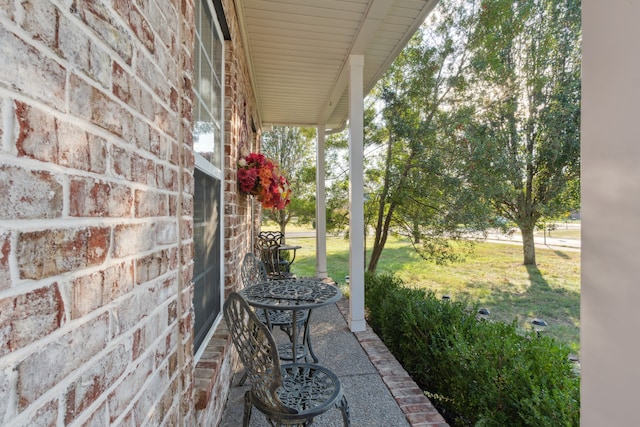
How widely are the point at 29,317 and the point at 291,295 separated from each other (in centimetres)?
186

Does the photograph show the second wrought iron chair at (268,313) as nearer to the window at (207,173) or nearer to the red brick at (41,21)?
the window at (207,173)

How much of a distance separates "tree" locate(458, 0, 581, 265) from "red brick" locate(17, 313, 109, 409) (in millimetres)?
4977

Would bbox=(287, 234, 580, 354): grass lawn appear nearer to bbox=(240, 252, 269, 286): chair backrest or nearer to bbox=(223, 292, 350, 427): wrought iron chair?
bbox=(240, 252, 269, 286): chair backrest

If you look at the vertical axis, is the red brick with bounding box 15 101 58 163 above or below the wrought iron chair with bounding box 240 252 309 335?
above

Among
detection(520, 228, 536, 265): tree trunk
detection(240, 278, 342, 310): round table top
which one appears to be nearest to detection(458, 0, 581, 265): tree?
detection(520, 228, 536, 265): tree trunk

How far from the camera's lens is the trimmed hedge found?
1621 millimetres

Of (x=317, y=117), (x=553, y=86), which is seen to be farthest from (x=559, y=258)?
(x=317, y=117)

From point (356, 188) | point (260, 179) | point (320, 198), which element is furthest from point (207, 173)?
point (320, 198)

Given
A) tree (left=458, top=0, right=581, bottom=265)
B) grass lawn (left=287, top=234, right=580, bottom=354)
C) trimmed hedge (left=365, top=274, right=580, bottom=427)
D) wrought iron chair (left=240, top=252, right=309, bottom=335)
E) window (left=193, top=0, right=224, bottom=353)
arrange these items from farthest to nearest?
grass lawn (left=287, top=234, right=580, bottom=354), tree (left=458, top=0, right=581, bottom=265), wrought iron chair (left=240, top=252, right=309, bottom=335), window (left=193, top=0, right=224, bottom=353), trimmed hedge (left=365, top=274, right=580, bottom=427)

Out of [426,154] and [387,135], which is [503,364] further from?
[387,135]

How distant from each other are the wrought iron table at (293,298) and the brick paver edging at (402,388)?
587 millimetres

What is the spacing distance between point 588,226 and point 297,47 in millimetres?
3310

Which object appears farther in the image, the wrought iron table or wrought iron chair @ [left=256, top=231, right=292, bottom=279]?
wrought iron chair @ [left=256, top=231, right=292, bottom=279]

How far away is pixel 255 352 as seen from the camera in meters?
1.42
